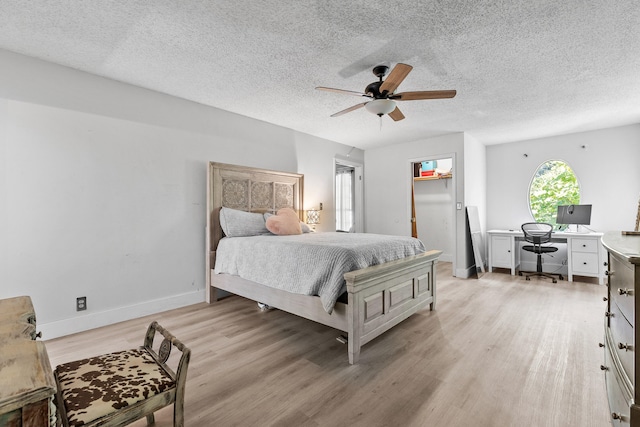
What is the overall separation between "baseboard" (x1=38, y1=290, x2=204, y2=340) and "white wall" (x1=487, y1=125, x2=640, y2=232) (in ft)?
18.8

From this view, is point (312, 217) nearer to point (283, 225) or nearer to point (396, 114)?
point (283, 225)

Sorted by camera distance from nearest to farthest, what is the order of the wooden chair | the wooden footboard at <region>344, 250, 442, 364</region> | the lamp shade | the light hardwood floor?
the wooden chair → the light hardwood floor → the wooden footboard at <region>344, 250, 442, 364</region> → the lamp shade

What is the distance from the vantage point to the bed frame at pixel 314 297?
7.38ft

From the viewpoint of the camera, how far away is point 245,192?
406cm

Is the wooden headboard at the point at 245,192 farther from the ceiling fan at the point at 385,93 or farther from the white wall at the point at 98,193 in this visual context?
the ceiling fan at the point at 385,93

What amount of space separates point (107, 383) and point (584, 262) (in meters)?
6.01

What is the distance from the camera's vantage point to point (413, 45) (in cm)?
239

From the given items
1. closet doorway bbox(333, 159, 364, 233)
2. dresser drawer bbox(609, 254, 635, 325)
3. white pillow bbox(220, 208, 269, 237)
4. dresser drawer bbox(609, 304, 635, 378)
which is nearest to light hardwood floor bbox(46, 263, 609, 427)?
Answer: dresser drawer bbox(609, 304, 635, 378)

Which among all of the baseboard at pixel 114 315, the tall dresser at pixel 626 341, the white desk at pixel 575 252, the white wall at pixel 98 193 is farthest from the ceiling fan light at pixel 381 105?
the white desk at pixel 575 252

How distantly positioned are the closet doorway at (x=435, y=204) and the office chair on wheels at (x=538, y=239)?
172 centimetres

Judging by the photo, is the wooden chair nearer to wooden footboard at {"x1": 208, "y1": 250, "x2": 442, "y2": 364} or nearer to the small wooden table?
the small wooden table

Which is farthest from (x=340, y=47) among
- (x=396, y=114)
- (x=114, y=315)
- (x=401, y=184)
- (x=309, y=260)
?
(x=401, y=184)

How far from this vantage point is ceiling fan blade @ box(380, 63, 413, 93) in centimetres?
222

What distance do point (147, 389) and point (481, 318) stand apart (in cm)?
309
